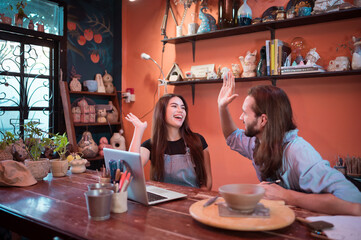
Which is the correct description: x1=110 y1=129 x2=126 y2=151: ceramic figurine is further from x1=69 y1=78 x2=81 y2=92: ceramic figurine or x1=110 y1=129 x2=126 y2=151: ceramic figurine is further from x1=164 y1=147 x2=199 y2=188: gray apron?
x1=164 y1=147 x2=199 y2=188: gray apron

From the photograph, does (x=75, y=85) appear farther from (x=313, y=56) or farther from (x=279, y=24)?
(x=313, y=56)

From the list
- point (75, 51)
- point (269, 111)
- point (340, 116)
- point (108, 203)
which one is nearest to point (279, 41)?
point (340, 116)

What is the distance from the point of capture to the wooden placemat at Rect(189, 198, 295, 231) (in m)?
0.97

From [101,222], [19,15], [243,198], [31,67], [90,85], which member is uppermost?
[19,15]

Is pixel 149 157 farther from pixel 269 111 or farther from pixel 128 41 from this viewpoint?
pixel 128 41

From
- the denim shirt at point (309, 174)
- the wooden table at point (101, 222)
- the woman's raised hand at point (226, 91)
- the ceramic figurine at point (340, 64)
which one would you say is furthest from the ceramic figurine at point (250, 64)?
the wooden table at point (101, 222)

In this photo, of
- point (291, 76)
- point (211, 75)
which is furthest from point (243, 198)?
point (211, 75)

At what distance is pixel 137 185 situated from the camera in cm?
132

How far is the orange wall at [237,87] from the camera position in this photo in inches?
101

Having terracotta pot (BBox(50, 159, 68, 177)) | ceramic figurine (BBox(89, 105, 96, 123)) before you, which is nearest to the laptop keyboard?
terracotta pot (BBox(50, 159, 68, 177))

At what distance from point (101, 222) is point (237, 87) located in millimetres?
2360

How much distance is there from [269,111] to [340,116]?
131 cm

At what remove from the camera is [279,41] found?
2.69 metres

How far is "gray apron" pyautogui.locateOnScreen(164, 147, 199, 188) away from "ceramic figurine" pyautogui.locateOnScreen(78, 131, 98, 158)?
178cm
